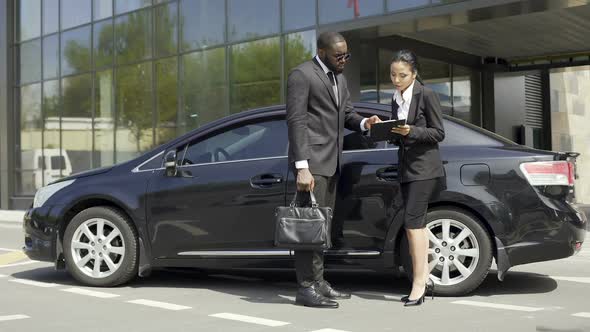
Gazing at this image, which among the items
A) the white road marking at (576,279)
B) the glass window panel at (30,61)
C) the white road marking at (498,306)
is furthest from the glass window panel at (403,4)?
the glass window panel at (30,61)

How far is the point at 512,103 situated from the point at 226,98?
896cm

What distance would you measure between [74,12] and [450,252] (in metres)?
19.1

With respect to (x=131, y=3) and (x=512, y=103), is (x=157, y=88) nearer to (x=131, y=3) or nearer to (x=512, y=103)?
(x=131, y=3)

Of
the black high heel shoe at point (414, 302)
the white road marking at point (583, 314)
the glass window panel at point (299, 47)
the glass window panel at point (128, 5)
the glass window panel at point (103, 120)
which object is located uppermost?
the glass window panel at point (128, 5)

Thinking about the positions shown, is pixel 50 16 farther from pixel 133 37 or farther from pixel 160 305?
pixel 160 305

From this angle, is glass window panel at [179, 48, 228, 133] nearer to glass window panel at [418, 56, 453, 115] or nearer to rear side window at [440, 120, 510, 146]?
glass window panel at [418, 56, 453, 115]

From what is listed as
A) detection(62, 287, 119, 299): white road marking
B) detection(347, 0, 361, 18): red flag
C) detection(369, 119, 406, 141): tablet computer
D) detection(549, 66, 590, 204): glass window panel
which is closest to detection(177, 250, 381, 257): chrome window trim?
detection(62, 287, 119, 299): white road marking

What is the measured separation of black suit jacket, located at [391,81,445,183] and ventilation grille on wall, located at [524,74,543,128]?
61.8ft

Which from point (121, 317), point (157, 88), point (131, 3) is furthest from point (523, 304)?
point (131, 3)

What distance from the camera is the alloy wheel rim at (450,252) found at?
19.3ft

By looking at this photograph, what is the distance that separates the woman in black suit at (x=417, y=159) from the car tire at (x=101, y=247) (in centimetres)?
230

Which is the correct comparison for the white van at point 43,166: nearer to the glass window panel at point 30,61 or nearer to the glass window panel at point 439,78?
the glass window panel at point 30,61

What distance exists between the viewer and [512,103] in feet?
75.3

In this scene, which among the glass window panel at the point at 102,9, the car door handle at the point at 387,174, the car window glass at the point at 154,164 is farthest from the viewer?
the glass window panel at the point at 102,9
